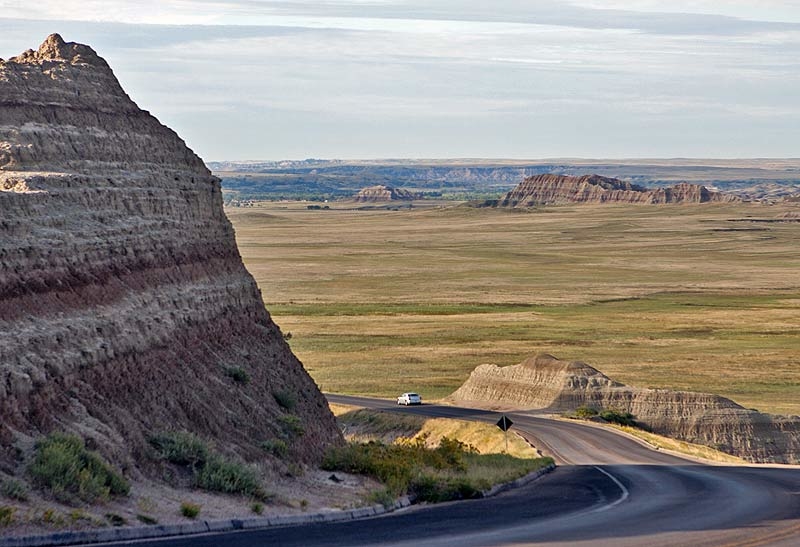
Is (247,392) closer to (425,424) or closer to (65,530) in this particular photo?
(65,530)

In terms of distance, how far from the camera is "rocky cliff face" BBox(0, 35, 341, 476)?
2122 cm

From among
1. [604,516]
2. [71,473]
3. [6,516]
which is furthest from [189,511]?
[604,516]

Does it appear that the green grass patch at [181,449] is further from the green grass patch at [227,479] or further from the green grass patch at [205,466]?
the green grass patch at [227,479]

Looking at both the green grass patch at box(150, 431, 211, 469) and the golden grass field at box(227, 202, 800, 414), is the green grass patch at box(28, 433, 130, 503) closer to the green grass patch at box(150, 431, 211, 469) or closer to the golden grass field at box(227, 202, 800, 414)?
the green grass patch at box(150, 431, 211, 469)

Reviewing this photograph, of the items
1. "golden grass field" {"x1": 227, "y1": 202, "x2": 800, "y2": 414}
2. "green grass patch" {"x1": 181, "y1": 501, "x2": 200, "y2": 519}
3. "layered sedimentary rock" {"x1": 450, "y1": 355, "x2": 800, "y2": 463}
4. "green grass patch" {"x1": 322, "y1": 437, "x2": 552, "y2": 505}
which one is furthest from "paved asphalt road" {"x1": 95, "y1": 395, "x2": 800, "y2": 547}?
"golden grass field" {"x1": 227, "y1": 202, "x2": 800, "y2": 414}

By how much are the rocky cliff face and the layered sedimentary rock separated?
2811cm

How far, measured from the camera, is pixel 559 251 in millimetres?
184000

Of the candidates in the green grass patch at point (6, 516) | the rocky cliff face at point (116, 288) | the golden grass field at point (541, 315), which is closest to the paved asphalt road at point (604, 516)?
the green grass patch at point (6, 516)

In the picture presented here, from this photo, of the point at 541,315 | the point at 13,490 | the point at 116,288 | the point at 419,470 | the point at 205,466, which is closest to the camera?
the point at 13,490

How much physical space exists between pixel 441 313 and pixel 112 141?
77332 millimetres

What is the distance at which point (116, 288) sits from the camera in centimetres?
2419

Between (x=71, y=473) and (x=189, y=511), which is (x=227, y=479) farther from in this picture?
(x=71, y=473)

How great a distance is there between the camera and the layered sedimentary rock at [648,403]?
5431 cm

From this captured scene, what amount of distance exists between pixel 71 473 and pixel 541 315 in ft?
281
